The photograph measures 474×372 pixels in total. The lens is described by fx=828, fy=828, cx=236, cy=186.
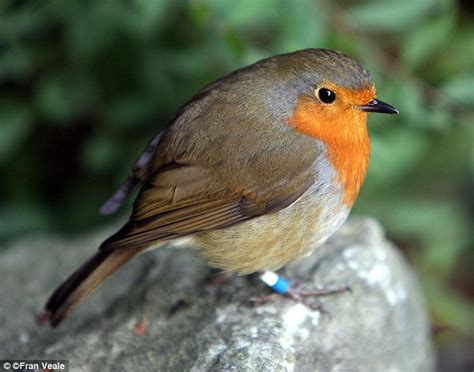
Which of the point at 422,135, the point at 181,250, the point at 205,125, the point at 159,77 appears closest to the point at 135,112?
the point at 159,77

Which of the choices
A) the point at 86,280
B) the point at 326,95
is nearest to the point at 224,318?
the point at 86,280

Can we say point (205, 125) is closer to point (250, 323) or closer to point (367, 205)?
point (250, 323)

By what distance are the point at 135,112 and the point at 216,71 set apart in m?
0.49

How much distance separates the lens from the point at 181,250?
13.1 feet

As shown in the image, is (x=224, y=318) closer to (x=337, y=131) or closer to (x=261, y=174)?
(x=261, y=174)

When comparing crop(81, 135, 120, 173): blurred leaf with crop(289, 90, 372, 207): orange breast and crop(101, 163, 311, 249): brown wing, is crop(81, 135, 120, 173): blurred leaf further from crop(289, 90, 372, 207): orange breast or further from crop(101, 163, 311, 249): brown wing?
crop(289, 90, 372, 207): orange breast

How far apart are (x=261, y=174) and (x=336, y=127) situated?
35cm

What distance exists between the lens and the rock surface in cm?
309

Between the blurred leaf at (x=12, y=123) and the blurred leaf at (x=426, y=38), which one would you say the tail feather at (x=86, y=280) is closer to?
the blurred leaf at (x=12, y=123)

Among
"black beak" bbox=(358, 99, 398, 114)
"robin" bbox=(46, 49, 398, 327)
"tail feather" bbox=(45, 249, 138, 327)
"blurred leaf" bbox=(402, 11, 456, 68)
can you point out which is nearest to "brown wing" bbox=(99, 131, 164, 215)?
"robin" bbox=(46, 49, 398, 327)

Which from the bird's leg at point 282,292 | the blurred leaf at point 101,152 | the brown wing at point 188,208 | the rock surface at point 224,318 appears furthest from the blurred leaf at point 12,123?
the bird's leg at point 282,292

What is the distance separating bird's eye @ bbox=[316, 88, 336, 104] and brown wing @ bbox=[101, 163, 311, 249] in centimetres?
34

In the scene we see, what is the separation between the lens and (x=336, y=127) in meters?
3.22

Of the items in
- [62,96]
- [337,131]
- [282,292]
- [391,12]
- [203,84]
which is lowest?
[282,292]
